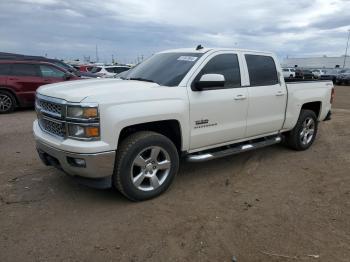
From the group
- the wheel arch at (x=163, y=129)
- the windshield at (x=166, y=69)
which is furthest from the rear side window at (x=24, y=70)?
the wheel arch at (x=163, y=129)

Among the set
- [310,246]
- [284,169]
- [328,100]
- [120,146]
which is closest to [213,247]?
[310,246]

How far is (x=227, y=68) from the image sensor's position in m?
4.97

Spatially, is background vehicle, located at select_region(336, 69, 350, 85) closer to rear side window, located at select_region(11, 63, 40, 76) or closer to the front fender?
rear side window, located at select_region(11, 63, 40, 76)

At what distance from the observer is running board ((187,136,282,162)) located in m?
4.62

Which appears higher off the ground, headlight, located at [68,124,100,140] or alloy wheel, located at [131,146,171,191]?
headlight, located at [68,124,100,140]

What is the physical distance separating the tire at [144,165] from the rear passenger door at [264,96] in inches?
62.8

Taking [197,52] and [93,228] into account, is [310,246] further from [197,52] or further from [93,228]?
[197,52]

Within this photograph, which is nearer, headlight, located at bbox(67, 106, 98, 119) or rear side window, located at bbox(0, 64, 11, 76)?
headlight, located at bbox(67, 106, 98, 119)

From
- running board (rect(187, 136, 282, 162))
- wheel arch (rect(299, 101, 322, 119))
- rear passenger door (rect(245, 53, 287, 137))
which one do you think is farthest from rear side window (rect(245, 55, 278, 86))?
wheel arch (rect(299, 101, 322, 119))

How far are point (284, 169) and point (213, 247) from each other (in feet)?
9.05

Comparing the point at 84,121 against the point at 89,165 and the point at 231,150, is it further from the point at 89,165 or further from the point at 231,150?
the point at 231,150

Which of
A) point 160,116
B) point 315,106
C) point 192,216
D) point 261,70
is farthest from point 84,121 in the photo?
point 315,106

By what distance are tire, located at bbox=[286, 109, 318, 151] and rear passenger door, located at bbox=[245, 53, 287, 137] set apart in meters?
0.72

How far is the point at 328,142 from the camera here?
24.4 feet
